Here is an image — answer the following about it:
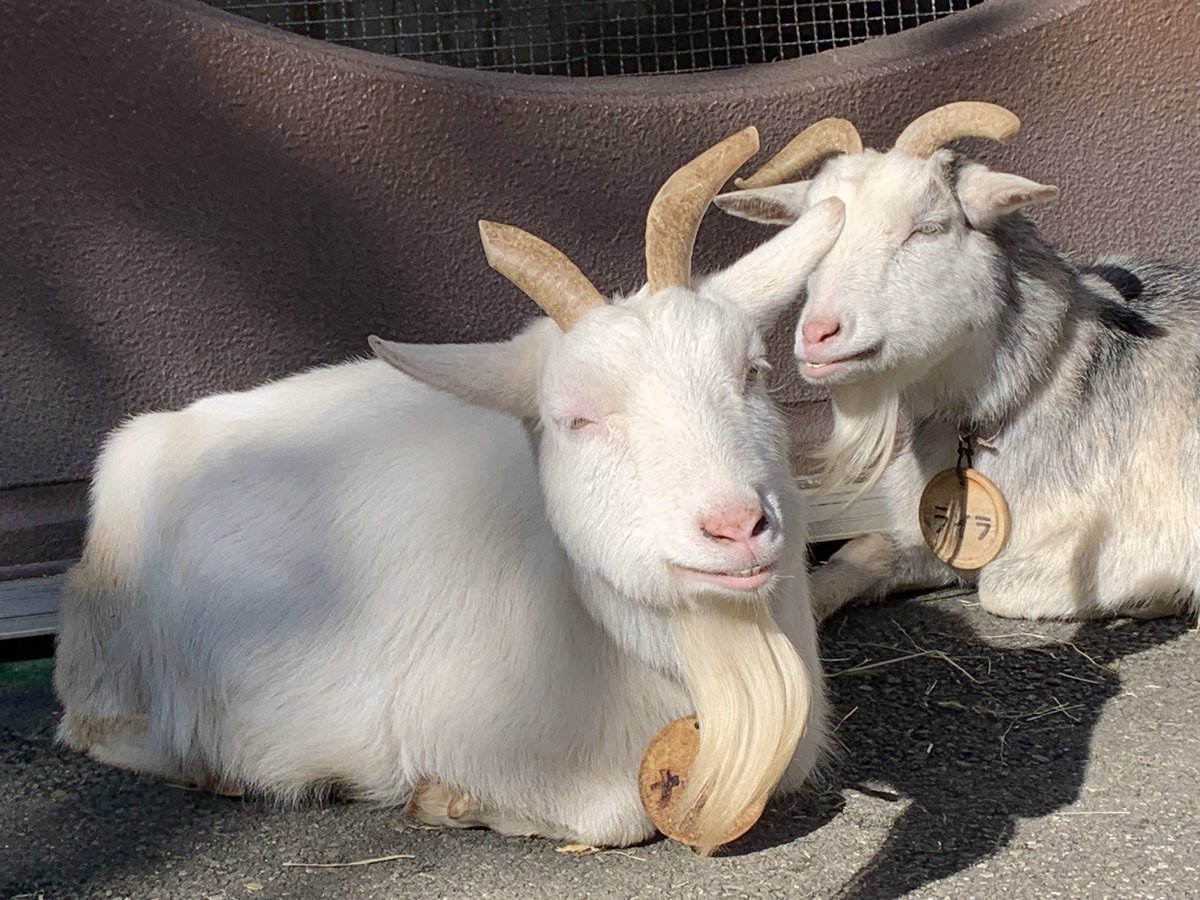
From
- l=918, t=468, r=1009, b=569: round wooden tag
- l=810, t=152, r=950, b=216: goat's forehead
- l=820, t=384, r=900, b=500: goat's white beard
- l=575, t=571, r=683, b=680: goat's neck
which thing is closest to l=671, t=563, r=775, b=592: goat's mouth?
l=575, t=571, r=683, b=680: goat's neck

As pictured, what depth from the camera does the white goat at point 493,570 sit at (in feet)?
8.11

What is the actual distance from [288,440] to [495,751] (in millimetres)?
865

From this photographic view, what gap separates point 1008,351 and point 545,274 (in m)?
1.69

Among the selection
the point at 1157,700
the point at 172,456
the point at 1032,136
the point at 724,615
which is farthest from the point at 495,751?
the point at 1032,136

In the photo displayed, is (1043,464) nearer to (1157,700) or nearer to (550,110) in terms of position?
(1157,700)

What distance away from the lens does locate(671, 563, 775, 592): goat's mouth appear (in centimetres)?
232

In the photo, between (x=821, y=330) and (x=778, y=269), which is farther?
(x=821, y=330)

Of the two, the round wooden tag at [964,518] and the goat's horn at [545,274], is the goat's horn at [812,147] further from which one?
the goat's horn at [545,274]

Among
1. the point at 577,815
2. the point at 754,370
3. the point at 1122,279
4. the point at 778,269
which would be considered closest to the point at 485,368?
the point at 754,370

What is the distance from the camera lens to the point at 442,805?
2.92 meters

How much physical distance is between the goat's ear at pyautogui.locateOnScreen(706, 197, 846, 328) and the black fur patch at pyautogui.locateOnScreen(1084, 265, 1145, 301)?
5.65ft

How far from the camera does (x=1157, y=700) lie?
3.48 metres

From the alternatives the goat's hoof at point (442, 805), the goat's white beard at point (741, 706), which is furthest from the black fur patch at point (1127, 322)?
the goat's hoof at point (442, 805)

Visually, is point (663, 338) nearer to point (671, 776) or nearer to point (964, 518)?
point (671, 776)
